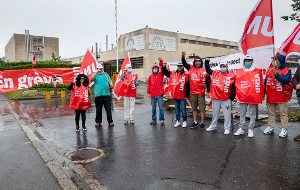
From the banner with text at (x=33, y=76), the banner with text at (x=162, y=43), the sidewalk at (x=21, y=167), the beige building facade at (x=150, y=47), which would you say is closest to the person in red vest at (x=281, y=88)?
the sidewalk at (x=21, y=167)

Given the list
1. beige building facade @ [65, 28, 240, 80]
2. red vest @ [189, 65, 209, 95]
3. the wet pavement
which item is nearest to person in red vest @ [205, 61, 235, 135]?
red vest @ [189, 65, 209, 95]

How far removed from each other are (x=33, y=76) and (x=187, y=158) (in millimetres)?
18856

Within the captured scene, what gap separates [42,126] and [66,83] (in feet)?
41.1

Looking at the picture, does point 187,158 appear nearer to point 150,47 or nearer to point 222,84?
point 222,84

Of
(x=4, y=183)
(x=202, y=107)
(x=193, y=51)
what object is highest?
(x=193, y=51)

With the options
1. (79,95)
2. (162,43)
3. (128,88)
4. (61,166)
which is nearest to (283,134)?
Answer: (128,88)

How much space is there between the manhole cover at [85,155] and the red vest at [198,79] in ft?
10.6

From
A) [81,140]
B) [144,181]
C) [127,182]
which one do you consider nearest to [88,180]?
[127,182]

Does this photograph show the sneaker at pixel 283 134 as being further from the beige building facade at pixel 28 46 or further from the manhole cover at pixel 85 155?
the beige building facade at pixel 28 46

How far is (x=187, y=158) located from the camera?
4.19 m

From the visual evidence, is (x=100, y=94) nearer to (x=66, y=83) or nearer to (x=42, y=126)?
(x=42, y=126)

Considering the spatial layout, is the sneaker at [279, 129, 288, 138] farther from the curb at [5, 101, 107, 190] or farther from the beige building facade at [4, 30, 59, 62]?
the beige building facade at [4, 30, 59, 62]

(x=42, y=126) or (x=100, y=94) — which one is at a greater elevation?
(x=100, y=94)

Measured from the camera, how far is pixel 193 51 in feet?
144
